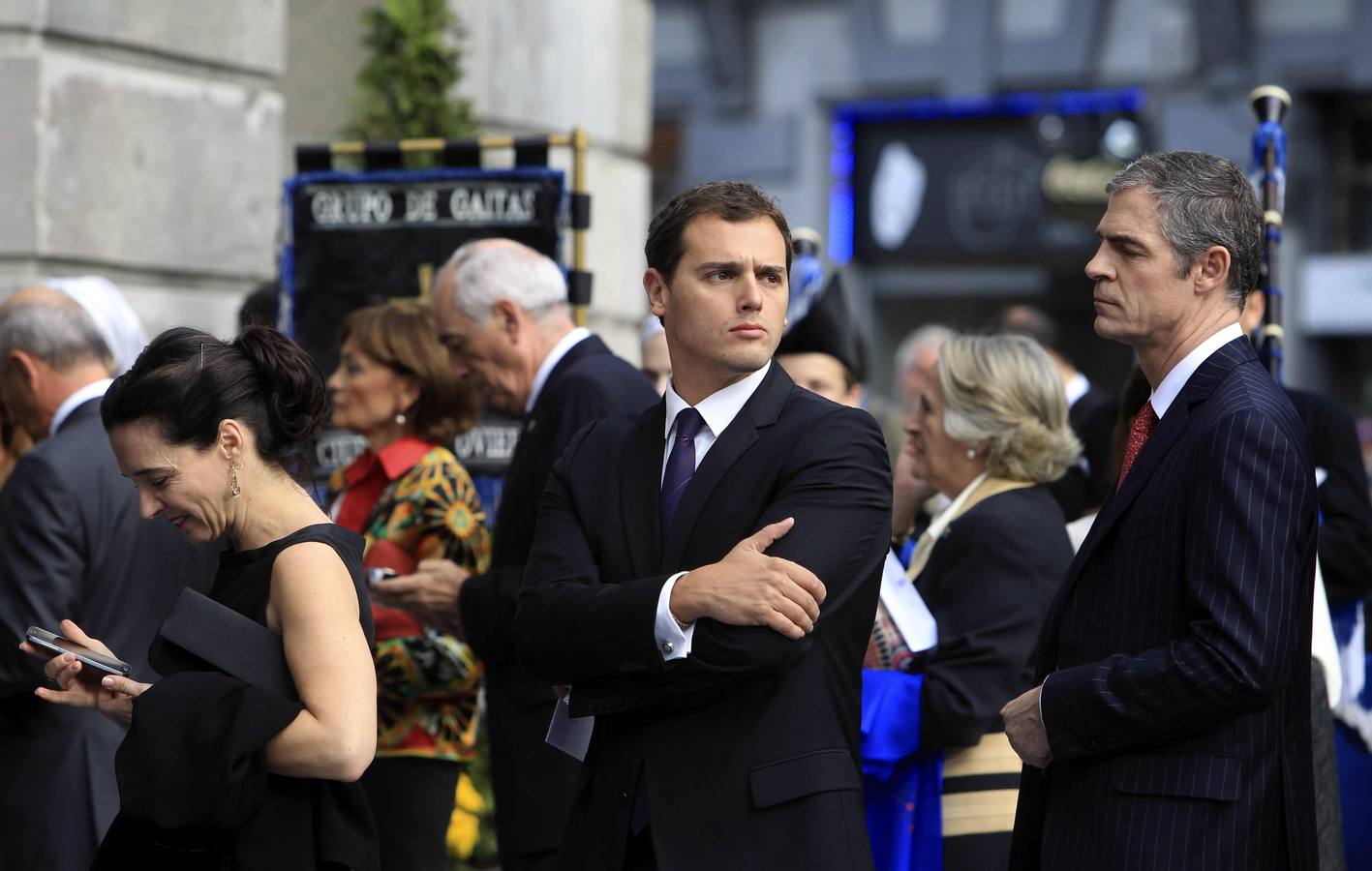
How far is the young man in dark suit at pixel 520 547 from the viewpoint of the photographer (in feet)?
14.9

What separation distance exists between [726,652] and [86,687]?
1142 mm

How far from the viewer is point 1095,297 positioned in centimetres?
325

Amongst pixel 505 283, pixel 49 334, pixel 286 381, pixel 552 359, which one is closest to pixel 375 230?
pixel 505 283

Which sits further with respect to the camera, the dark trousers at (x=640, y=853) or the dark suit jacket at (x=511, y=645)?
the dark suit jacket at (x=511, y=645)

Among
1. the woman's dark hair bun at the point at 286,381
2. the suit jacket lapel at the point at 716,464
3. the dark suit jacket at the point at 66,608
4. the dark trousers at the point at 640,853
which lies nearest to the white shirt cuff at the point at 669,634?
the suit jacket lapel at the point at 716,464

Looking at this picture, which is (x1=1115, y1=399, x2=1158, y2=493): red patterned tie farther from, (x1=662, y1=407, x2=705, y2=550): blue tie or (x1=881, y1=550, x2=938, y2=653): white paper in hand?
(x1=881, y1=550, x2=938, y2=653): white paper in hand

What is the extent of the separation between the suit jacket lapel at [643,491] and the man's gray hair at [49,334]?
6.46 feet

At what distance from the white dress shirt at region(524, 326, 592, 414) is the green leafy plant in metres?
2.66

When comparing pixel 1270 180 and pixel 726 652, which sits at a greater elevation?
pixel 1270 180

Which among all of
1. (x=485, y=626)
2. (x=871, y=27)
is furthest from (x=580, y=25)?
(x=871, y=27)

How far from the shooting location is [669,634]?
A: 9.81ft

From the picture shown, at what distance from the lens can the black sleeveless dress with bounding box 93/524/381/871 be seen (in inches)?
116

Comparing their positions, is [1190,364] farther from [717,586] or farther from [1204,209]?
[717,586]

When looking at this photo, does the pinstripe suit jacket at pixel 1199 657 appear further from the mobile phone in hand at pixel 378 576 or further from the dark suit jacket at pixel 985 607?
the mobile phone in hand at pixel 378 576
